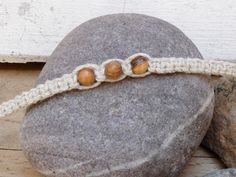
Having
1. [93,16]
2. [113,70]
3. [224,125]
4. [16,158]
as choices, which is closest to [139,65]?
[113,70]

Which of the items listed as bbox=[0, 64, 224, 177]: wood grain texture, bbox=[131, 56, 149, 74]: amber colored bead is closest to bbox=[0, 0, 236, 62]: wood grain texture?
bbox=[0, 64, 224, 177]: wood grain texture

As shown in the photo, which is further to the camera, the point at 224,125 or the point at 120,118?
the point at 224,125

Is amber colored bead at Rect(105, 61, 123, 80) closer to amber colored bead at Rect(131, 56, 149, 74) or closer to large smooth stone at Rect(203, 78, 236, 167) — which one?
amber colored bead at Rect(131, 56, 149, 74)

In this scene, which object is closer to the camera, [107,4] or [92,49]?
[92,49]

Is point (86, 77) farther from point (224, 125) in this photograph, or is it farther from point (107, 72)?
point (224, 125)

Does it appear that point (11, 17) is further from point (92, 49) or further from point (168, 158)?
point (168, 158)

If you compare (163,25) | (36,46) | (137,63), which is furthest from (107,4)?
(137,63)

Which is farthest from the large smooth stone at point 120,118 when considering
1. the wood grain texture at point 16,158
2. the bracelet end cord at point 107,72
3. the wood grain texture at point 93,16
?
the wood grain texture at point 93,16
